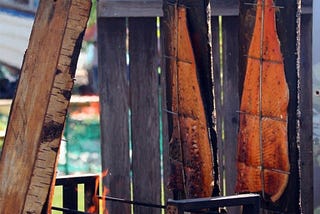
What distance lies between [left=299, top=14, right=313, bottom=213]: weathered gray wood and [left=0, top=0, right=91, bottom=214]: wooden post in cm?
224

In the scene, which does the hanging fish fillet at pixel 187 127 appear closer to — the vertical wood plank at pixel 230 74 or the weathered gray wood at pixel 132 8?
the weathered gray wood at pixel 132 8

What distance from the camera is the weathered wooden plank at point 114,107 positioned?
15.2 feet

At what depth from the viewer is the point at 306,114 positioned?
15.8 feet

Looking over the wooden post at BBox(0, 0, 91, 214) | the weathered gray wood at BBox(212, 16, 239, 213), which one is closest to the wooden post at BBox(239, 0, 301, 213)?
the wooden post at BBox(0, 0, 91, 214)

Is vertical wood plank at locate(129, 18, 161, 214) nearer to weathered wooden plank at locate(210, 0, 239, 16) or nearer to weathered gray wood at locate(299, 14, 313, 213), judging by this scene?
weathered wooden plank at locate(210, 0, 239, 16)

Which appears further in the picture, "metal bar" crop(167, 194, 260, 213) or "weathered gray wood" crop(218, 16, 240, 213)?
"weathered gray wood" crop(218, 16, 240, 213)

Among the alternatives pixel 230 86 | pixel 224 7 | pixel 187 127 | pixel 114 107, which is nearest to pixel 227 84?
pixel 230 86

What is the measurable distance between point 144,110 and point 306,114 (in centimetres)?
100

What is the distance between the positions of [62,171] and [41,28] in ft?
14.1

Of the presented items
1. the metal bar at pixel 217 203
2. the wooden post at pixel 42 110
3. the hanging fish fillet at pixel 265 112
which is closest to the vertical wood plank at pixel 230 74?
the hanging fish fillet at pixel 265 112

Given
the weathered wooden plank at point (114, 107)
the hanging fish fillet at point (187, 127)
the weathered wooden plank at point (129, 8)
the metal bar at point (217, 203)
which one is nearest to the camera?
the metal bar at point (217, 203)

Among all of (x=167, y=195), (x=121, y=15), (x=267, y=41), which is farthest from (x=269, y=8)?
(x=167, y=195)

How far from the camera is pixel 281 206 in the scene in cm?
336

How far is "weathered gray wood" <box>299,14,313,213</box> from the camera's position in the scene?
15.7 feet
